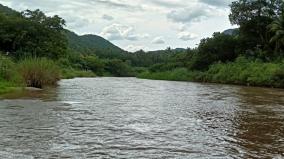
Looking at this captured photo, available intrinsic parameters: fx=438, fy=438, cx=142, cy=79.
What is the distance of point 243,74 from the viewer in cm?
5997

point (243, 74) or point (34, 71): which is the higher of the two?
point (243, 74)

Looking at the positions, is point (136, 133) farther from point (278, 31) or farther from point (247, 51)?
point (247, 51)

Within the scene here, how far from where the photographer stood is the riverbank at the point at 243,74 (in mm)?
52888

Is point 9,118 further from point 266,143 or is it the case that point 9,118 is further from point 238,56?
point 238,56

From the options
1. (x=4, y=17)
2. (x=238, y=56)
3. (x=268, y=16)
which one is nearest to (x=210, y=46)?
(x=238, y=56)

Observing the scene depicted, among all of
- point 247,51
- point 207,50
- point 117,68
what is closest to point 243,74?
point 247,51

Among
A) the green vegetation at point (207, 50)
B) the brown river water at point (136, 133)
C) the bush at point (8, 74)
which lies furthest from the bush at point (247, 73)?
the brown river water at point (136, 133)

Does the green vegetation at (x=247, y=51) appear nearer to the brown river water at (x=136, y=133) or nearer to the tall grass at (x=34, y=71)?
the tall grass at (x=34, y=71)

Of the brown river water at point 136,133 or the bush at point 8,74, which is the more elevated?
the bush at point 8,74

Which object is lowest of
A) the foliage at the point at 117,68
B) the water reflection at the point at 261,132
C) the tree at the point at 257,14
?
the water reflection at the point at 261,132

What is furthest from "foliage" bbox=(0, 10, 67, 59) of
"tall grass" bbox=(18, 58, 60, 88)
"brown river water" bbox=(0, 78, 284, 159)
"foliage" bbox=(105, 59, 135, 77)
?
"foliage" bbox=(105, 59, 135, 77)

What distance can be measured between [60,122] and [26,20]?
4165 cm

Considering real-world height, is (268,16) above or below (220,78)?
above

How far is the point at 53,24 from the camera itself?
56688mm
